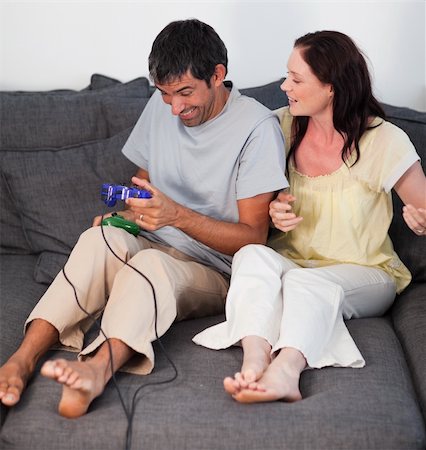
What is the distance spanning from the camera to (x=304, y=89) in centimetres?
222

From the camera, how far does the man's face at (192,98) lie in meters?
2.16

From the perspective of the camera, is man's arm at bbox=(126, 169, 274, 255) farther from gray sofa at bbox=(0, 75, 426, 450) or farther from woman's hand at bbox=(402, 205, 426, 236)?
woman's hand at bbox=(402, 205, 426, 236)

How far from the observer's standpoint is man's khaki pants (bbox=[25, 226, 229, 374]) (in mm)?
1962

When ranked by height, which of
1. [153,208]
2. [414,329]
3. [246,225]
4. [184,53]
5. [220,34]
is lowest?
[414,329]

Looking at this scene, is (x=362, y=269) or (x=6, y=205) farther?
(x=6, y=205)

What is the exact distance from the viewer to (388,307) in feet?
7.65

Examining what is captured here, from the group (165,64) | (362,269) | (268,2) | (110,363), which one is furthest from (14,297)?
(268,2)

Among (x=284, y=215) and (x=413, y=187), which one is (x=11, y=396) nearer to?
(x=284, y=215)

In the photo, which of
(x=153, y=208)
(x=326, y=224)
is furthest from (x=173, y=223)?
(x=326, y=224)

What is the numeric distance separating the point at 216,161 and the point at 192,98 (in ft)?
0.62

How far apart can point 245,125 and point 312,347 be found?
637mm

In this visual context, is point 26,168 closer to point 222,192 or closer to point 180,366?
point 222,192

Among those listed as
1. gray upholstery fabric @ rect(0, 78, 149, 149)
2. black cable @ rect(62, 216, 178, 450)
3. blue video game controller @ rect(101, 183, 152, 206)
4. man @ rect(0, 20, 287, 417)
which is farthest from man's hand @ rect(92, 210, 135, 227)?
gray upholstery fabric @ rect(0, 78, 149, 149)

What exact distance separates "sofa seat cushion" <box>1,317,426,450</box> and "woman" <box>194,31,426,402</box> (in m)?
0.13
